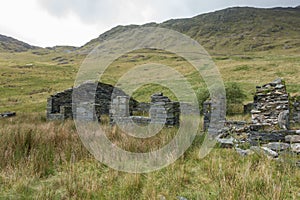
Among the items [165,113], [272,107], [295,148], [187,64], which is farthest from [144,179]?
[187,64]

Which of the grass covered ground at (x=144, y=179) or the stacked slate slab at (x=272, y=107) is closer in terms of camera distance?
the grass covered ground at (x=144, y=179)

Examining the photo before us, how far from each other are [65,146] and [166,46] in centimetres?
15919

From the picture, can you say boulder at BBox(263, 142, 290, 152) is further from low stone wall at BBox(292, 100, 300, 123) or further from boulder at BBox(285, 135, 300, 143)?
low stone wall at BBox(292, 100, 300, 123)

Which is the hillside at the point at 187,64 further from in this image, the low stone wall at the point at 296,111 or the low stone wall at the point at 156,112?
the low stone wall at the point at 156,112

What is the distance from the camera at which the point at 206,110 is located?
36.4ft

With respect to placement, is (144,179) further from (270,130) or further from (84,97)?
(84,97)

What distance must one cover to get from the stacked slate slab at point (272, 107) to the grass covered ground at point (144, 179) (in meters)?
1.78

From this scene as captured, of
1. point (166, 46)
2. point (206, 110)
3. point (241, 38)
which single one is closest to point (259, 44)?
point (241, 38)

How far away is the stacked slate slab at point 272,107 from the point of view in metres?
6.34

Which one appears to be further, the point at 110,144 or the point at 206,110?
the point at 206,110

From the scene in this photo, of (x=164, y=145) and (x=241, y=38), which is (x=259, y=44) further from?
(x=164, y=145)

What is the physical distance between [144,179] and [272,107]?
185 inches

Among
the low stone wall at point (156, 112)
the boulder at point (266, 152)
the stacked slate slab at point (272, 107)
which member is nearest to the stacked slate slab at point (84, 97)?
the low stone wall at point (156, 112)

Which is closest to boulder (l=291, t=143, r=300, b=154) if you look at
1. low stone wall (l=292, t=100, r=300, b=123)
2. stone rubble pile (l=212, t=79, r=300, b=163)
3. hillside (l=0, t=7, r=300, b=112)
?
stone rubble pile (l=212, t=79, r=300, b=163)
